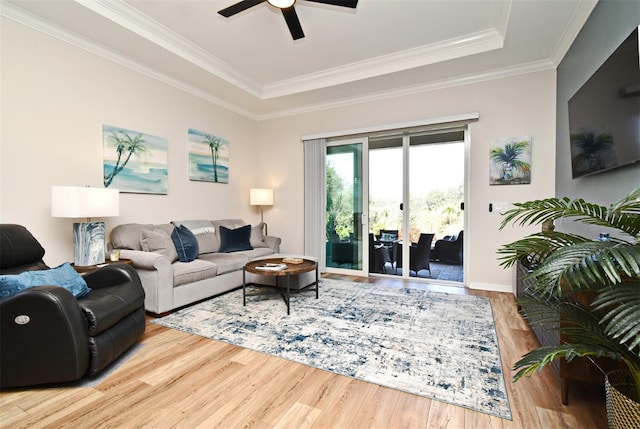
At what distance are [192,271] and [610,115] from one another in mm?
3863

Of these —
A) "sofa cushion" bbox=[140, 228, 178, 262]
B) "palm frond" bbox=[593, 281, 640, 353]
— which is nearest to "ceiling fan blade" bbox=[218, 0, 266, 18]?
"sofa cushion" bbox=[140, 228, 178, 262]

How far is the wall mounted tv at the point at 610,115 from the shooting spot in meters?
1.79

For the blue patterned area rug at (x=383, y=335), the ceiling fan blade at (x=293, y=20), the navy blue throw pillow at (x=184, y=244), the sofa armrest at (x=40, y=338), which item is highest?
the ceiling fan blade at (x=293, y=20)

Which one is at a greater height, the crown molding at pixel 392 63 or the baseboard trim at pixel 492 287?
the crown molding at pixel 392 63

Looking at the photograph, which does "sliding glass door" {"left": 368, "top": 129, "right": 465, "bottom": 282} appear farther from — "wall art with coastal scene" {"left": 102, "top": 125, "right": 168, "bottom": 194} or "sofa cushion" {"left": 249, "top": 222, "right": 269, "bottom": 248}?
"wall art with coastal scene" {"left": 102, "top": 125, "right": 168, "bottom": 194}

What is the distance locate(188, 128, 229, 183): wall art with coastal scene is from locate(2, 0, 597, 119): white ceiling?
2.18 feet

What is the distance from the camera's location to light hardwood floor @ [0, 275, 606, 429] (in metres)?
1.54

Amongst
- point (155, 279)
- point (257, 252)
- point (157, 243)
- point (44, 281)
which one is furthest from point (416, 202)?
point (44, 281)

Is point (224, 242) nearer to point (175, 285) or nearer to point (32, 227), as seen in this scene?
point (175, 285)

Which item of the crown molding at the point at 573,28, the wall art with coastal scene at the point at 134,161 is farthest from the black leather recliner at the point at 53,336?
the crown molding at the point at 573,28

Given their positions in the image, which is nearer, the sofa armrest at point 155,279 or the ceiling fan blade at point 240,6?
the ceiling fan blade at point 240,6

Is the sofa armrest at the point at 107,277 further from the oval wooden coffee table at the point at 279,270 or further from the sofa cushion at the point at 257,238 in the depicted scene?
the sofa cushion at the point at 257,238

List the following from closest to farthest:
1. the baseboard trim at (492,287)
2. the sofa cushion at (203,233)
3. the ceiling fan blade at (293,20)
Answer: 1. the ceiling fan blade at (293,20)
2. the baseboard trim at (492,287)
3. the sofa cushion at (203,233)

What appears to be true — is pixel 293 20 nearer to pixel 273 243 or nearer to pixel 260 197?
pixel 260 197
